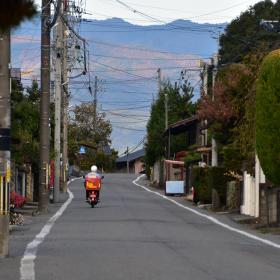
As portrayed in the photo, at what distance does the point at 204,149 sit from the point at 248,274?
41422 millimetres

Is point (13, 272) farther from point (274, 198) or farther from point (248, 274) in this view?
point (274, 198)

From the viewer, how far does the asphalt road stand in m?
13.1

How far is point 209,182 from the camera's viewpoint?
40.5m

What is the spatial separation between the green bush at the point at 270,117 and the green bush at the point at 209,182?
1301cm

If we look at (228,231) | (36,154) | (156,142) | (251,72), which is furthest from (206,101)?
(156,142)

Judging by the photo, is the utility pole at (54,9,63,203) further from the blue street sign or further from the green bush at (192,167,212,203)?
the blue street sign

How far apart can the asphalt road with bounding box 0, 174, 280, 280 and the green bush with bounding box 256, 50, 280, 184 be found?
2415 mm

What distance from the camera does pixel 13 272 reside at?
13172mm

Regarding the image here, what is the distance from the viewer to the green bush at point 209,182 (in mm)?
38906

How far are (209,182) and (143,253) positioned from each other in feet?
80.4

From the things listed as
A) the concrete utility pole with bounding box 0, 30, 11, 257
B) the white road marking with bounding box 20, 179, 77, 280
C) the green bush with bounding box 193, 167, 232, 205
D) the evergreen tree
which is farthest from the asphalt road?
the evergreen tree

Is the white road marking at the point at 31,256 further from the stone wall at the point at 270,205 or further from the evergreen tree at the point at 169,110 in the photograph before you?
the evergreen tree at the point at 169,110

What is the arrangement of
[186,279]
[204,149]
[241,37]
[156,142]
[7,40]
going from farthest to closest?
[156,142] → [241,37] → [204,149] → [7,40] → [186,279]

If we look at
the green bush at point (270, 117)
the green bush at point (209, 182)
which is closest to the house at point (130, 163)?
the green bush at point (209, 182)
